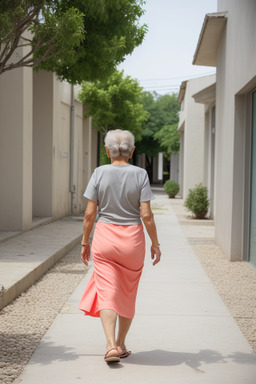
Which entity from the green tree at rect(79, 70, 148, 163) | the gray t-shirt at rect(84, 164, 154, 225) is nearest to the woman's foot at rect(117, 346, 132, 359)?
the gray t-shirt at rect(84, 164, 154, 225)

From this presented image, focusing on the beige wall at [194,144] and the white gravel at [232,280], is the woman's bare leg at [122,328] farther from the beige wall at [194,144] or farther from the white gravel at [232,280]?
the beige wall at [194,144]

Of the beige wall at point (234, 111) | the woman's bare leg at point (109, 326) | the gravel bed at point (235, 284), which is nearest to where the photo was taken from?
the woman's bare leg at point (109, 326)

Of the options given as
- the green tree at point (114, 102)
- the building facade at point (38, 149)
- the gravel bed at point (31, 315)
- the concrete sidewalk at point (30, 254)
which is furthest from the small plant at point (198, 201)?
the green tree at point (114, 102)

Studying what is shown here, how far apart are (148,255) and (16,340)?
5.76m

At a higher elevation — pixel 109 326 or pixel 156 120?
pixel 156 120

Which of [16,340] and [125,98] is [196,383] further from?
[125,98]

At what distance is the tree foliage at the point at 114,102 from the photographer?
1156 inches

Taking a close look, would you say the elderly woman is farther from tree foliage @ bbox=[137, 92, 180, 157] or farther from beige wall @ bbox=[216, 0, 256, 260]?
tree foliage @ bbox=[137, 92, 180, 157]

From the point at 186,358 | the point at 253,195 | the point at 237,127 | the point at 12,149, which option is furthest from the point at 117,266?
the point at 12,149

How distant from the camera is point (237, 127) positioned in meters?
9.92

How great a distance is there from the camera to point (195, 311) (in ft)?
21.1

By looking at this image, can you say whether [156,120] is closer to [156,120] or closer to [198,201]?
[156,120]

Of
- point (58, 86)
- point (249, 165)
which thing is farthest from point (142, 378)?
point (58, 86)

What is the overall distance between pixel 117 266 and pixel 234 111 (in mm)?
5973
